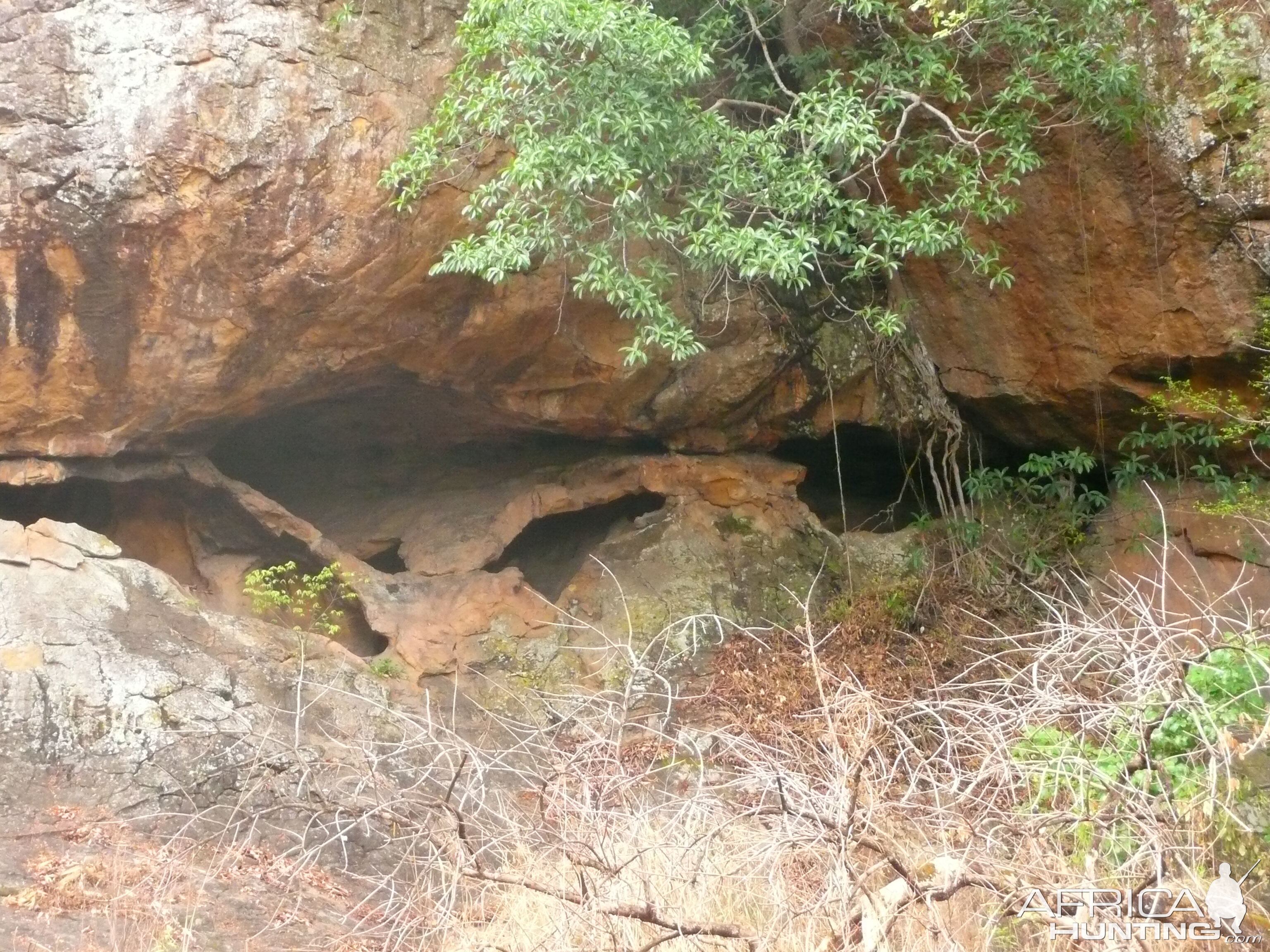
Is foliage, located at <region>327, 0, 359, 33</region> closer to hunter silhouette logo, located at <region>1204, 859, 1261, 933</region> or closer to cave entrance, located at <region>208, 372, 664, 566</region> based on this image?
cave entrance, located at <region>208, 372, 664, 566</region>

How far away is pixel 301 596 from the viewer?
7.65m

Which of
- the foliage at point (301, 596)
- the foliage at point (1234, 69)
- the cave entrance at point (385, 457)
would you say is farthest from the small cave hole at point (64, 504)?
the foliage at point (1234, 69)

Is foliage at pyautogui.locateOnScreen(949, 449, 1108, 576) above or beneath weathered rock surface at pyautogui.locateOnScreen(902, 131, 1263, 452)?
beneath

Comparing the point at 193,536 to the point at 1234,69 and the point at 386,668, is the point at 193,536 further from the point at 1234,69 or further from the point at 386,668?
the point at 1234,69

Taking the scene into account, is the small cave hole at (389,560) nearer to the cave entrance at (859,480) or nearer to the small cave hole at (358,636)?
the small cave hole at (358,636)

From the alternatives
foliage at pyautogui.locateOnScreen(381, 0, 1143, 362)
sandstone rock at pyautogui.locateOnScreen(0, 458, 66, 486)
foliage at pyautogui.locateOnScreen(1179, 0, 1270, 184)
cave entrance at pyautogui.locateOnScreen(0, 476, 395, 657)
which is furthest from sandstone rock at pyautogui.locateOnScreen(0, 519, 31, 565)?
foliage at pyautogui.locateOnScreen(1179, 0, 1270, 184)

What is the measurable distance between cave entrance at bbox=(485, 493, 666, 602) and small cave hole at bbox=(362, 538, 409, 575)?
84 centimetres

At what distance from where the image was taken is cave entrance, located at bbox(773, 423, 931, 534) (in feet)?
30.3

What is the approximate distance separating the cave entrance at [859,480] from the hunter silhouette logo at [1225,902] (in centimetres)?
517

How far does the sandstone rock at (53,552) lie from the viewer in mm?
6582

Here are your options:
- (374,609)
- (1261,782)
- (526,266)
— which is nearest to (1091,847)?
(1261,782)

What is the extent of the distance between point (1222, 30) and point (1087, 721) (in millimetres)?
4656

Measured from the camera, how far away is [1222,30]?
675 cm

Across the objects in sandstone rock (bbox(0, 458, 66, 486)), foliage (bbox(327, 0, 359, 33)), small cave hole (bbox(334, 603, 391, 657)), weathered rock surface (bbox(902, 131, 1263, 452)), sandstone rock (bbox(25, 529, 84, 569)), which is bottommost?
small cave hole (bbox(334, 603, 391, 657))
